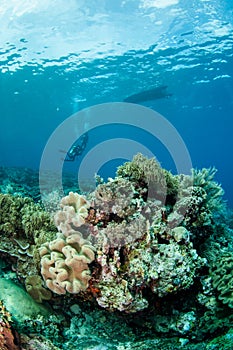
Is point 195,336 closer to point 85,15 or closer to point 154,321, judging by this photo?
point 154,321

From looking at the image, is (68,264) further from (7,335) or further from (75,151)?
(75,151)

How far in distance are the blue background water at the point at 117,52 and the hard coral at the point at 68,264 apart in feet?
14.6

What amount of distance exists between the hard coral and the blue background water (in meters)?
4.44

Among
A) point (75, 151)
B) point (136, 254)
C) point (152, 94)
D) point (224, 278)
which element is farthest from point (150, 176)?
point (152, 94)

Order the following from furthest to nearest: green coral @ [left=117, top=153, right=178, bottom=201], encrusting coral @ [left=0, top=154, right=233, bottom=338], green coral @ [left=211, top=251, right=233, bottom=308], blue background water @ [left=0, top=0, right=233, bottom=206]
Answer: blue background water @ [left=0, top=0, right=233, bottom=206] < green coral @ [left=117, top=153, right=178, bottom=201] < green coral @ [left=211, top=251, right=233, bottom=308] < encrusting coral @ [left=0, top=154, right=233, bottom=338]

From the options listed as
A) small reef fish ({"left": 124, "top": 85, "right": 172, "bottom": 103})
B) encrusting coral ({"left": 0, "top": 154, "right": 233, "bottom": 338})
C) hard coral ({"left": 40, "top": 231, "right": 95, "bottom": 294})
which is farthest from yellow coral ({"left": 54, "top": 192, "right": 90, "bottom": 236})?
small reef fish ({"left": 124, "top": 85, "right": 172, "bottom": 103})

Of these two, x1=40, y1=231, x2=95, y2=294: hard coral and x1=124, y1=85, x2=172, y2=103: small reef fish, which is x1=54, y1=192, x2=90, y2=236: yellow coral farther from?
x1=124, y1=85, x2=172, y2=103: small reef fish

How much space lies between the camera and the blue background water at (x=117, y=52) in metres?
17.7

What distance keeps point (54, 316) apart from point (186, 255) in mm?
2073

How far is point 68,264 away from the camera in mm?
3812

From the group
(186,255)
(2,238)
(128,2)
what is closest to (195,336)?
(186,255)

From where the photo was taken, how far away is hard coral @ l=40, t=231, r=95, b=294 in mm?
3795

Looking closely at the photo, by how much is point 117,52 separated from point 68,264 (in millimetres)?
22586

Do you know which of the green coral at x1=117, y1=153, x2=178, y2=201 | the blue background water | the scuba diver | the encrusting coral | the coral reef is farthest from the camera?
the blue background water
